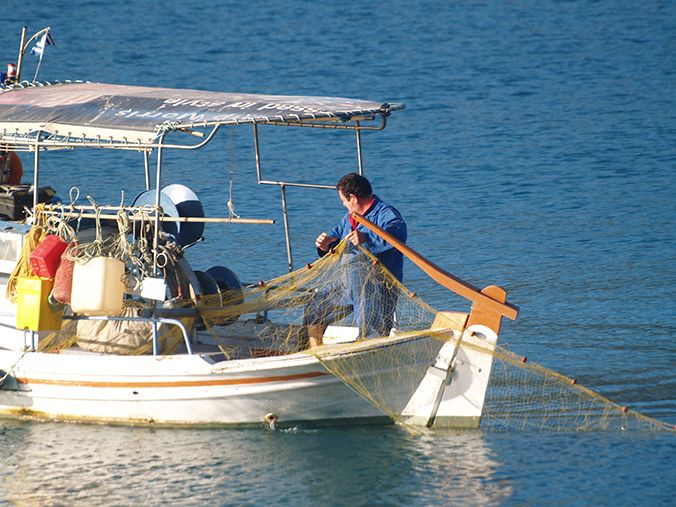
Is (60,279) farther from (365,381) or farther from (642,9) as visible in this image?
(642,9)

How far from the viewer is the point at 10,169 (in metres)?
11.3

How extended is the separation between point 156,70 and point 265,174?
23.6 ft

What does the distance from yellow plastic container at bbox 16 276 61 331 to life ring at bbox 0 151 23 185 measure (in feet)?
5.98

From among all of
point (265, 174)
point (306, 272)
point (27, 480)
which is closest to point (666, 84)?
point (265, 174)

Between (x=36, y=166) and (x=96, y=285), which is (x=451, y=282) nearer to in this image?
(x=96, y=285)

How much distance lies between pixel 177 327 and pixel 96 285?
91 cm

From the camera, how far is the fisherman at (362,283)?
951 centimetres

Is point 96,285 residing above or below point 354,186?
below

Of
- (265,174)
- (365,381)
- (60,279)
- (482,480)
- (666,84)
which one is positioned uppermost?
(666,84)

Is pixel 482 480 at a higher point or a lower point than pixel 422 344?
lower

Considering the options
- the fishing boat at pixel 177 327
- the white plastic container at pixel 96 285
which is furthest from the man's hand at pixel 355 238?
the white plastic container at pixel 96 285

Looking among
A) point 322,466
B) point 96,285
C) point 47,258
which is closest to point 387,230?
point 322,466

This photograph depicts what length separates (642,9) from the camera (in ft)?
99.1

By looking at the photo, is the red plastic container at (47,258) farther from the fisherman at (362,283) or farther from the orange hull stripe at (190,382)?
the fisherman at (362,283)
